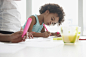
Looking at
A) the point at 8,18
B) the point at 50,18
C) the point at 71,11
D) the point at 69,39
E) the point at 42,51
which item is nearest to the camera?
the point at 42,51

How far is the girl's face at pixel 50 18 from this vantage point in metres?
1.20

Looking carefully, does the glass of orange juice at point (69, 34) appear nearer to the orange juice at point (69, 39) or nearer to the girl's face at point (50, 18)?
the orange juice at point (69, 39)

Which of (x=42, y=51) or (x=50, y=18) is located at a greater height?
(x=50, y=18)

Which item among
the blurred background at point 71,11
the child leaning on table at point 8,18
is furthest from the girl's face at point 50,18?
the child leaning on table at point 8,18

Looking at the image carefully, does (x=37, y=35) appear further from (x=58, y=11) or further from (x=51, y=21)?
(x=58, y=11)

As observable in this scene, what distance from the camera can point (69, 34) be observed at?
0.45 meters

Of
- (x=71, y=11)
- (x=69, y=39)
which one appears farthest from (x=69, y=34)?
(x=71, y=11)

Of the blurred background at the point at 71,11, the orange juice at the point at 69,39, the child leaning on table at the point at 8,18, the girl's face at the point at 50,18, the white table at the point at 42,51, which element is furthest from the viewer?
the blurred background at the point at 71,11

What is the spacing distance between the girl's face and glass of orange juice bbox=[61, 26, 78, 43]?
74 centimetres

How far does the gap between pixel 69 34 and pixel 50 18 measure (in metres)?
0.77

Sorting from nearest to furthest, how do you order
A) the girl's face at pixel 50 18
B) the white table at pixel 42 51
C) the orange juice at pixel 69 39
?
the white table at pixel 42 51
the orange juice at pixel 69 39
the girl's face at pixel 50 18

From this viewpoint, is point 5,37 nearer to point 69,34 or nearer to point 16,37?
point 16,37

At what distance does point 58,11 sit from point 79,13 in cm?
64

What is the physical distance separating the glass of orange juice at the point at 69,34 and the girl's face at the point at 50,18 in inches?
29.2
